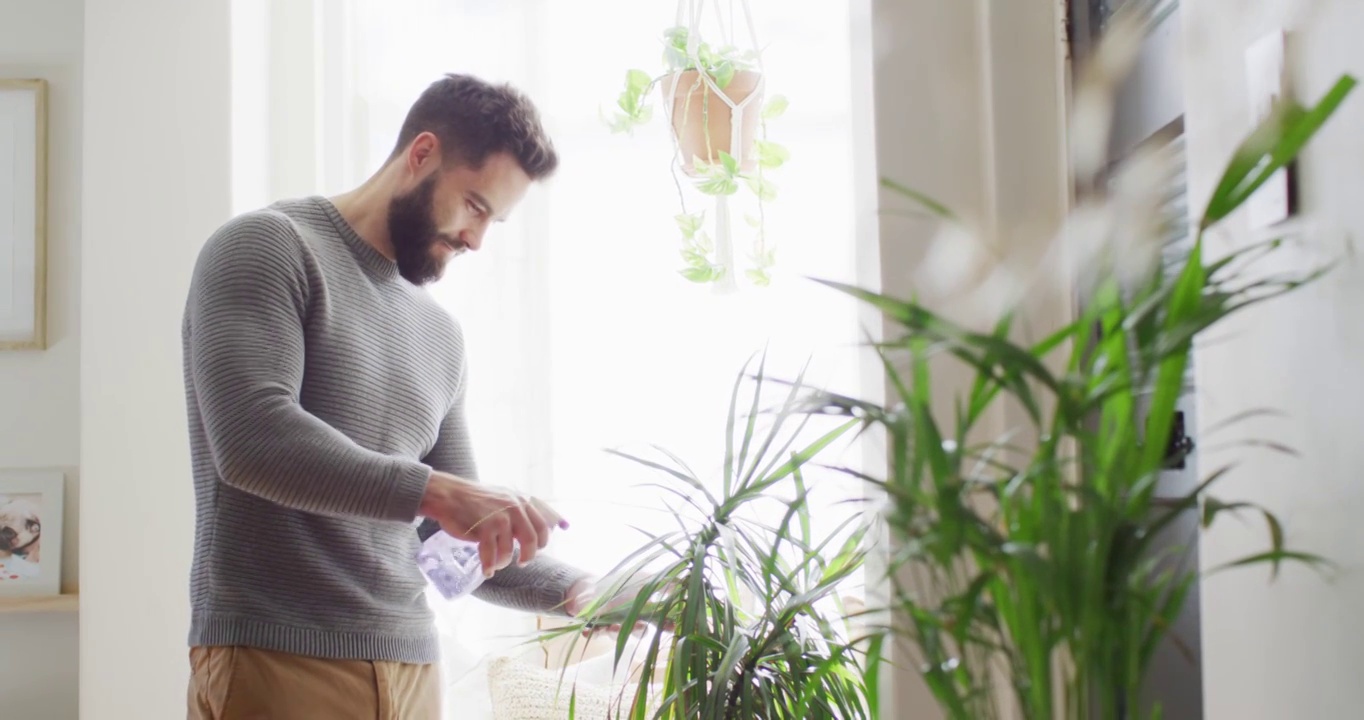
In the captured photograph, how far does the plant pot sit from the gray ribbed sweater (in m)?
0.69

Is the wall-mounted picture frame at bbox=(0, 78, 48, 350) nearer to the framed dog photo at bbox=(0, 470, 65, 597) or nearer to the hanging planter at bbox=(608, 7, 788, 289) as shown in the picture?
the framed dog photo at bbox=(0, 470, 65, 597)

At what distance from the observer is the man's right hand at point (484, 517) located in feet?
5.03

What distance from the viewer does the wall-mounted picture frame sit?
2.88 metres

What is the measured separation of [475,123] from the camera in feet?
6.42

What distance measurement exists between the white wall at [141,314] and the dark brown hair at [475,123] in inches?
33.9

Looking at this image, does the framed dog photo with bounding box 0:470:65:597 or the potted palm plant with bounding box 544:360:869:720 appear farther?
the framed dog photo with bounding box 0:470:65:597

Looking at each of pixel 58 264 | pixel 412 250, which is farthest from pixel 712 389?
pixel 58 264

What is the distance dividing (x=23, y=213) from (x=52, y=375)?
0.39m

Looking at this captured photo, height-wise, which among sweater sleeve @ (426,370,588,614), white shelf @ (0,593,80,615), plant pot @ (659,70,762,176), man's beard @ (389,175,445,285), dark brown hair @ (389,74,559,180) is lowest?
white shelf @ (0,593,80,615)

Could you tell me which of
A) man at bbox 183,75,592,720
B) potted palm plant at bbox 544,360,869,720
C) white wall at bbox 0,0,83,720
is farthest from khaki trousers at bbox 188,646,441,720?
white wall at bbox 0,0,83,720

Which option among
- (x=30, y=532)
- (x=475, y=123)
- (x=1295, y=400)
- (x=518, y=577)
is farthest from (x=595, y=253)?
(x=1295, y=400)

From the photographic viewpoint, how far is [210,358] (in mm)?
1590

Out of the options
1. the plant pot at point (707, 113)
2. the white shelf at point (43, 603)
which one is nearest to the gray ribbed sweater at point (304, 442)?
the plant pot at point (707, 113)

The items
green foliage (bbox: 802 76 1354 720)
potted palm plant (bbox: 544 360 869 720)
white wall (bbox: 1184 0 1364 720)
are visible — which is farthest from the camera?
potted palm plant (bbox: 544 360 869 720)
